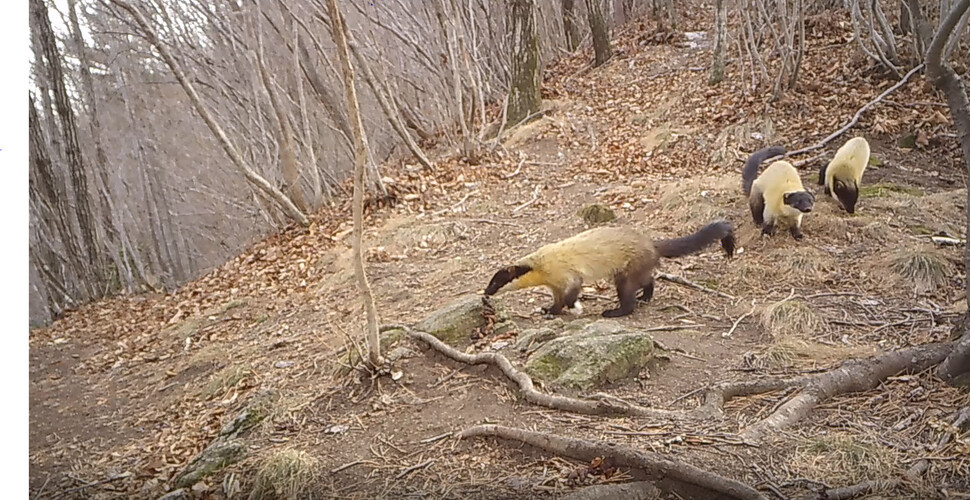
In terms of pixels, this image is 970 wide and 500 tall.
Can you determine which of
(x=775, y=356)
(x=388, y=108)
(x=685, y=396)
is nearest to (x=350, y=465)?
(x=685, y=396)

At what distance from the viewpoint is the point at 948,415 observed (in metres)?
1.86

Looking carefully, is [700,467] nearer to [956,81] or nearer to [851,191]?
[956,81]

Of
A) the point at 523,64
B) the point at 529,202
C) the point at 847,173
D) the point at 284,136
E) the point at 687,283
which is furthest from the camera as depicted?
the point at 284,136

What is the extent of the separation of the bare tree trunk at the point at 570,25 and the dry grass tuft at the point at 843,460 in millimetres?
5484

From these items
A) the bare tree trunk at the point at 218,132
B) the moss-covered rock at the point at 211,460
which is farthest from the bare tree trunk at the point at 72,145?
the moss-covered rock at the point at 211,460

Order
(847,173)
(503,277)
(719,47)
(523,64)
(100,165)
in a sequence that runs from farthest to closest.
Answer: (719,47) → (523,64) → (847,173) → (503,277) → (100,165)

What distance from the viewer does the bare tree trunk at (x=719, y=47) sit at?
5.08 metres

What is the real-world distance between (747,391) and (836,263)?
112cm

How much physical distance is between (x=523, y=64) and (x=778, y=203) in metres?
2.01

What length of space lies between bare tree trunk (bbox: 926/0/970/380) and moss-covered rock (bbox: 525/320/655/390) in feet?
2.99

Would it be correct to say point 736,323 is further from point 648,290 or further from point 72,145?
point 72,145

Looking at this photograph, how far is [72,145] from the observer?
2670 mm

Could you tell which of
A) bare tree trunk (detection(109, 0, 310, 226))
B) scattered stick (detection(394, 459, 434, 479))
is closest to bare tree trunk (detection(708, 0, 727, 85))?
bare tree trunk (detection(109, 0, 310, 226))
